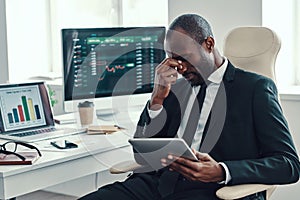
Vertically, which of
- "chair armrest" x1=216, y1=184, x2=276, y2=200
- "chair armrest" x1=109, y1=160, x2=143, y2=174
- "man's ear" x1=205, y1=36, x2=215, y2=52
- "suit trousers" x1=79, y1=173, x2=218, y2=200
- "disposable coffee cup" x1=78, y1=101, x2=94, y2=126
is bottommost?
"suit trousers" x1=79, y1=173, x2=218, y2=200

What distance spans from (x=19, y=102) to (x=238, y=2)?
142cm

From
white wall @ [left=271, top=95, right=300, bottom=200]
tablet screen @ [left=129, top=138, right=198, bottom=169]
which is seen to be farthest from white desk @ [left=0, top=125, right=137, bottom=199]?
white wall @ [left=271, top=95, right=300, bottom=200]

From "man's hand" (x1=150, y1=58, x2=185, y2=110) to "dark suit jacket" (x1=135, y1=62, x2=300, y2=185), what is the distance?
0.06 metres

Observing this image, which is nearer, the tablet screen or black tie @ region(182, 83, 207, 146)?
the tablet screen

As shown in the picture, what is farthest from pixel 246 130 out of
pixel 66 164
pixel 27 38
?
pixel 27 38

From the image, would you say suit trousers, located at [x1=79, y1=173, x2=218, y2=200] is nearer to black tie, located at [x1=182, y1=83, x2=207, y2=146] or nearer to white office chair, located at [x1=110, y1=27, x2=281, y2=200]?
black tie, located at [x1=182, y1=83, x2=207, y2=146]

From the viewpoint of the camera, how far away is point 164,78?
235 cm

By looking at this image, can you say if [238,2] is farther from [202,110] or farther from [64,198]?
[64,198]

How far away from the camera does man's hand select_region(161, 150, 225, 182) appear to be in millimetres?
2059

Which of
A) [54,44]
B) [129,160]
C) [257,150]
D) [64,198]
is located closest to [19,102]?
[129,160]

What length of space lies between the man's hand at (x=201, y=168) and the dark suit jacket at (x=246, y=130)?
5 centimetres

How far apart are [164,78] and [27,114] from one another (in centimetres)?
74

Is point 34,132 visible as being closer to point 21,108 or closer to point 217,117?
point 21,108

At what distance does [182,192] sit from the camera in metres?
2.20
